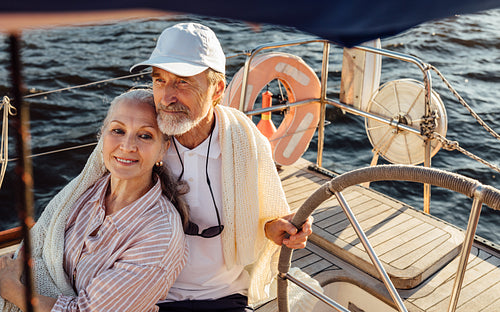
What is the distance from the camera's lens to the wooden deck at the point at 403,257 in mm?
2350

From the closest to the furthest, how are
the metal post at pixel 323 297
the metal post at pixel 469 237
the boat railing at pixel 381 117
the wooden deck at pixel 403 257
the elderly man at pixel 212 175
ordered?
the metal post at pixel 469 237
the metal post at pixel 323 297
the elderly man at pixel 212 175
the wooden deck at pixel 403 257
the boat railing at pixel 381 117

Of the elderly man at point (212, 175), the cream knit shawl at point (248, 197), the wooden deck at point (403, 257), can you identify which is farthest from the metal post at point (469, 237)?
the wooden deck at point (403, 257)

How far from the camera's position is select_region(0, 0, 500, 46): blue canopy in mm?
684

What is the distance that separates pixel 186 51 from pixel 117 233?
0.60 meters

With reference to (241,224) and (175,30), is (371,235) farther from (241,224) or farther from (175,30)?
(175,30)

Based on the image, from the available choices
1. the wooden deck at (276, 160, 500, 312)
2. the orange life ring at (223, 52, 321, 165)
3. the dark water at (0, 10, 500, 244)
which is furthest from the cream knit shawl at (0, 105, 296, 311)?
the dark water at (0, 10, 500, 244)

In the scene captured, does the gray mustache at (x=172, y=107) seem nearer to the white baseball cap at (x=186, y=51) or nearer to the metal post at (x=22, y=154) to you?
the white baseball cap at (x=186, y=51)

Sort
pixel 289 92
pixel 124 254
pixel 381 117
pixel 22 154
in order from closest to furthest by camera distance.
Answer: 1. pixel 22 154
2. pixel 124 254
3. pixel 381 117
4. pixel 289 92

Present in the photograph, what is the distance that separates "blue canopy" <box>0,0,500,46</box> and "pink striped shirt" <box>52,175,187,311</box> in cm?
82

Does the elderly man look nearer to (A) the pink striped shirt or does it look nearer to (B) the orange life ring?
(A) the pink striped shirt

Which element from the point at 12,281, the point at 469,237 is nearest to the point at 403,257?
the point at 469,237

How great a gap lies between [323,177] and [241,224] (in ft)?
5.81

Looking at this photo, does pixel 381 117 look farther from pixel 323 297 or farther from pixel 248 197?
pixel 323 297

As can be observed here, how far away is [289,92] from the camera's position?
3654 millimetres
